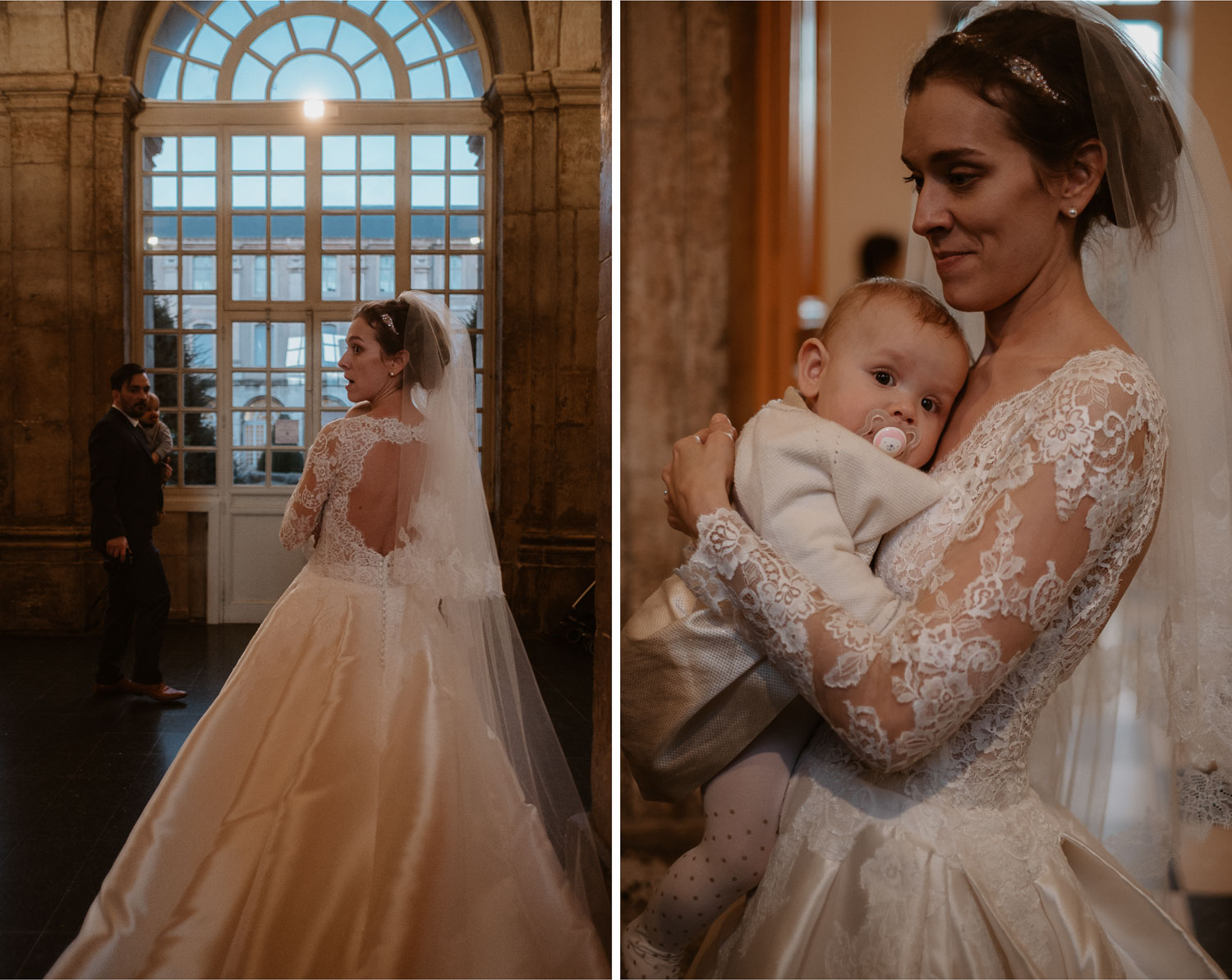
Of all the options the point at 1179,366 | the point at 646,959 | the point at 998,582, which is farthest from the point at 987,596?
the point at 646,959

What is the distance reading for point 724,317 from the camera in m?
2.08

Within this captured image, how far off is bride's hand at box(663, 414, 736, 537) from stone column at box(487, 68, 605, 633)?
0.82m

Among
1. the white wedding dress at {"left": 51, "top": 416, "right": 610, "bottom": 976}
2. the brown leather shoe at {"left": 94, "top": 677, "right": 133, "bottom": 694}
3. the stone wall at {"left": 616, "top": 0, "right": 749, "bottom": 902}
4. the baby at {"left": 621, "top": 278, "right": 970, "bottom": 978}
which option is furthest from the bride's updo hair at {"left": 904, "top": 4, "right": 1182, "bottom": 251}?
the brown leather shoe at {"left": 94, "top": 677, "right": 133, "bottom": 694}

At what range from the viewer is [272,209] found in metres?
1.86

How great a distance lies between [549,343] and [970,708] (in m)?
1.37

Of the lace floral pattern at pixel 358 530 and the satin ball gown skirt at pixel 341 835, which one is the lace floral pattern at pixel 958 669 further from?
the lace floral pattern at pixel 358 530

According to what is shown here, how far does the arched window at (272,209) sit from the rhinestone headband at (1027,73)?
117cm

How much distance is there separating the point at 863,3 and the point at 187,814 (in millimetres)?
2443

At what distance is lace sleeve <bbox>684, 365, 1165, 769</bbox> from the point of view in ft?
3.20

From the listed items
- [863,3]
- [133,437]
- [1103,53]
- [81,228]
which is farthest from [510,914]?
[863,3]

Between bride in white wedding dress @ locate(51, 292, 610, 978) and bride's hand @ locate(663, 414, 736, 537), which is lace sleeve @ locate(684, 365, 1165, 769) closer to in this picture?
bride's hand @ locate(663, 414, 736, 537)

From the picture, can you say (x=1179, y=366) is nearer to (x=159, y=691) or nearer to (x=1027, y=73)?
(x=1027, y=73)

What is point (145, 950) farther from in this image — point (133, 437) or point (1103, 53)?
point (1103, 53)

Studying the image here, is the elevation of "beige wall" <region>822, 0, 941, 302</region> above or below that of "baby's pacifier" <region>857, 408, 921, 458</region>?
above
